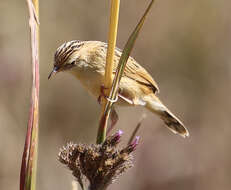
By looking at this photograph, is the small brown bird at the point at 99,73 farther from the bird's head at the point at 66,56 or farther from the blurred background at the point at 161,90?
the blurred background at the point at 161,90

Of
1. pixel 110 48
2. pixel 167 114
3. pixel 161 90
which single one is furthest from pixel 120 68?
pixel 161 90

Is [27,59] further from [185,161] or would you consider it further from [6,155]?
[185,161]

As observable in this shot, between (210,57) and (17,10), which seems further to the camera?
(210,57)

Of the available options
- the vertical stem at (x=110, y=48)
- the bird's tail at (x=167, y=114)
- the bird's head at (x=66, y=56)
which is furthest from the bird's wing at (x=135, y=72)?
the vertical stem at (x=110, y=48)

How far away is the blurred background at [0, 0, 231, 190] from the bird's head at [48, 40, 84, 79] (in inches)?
93.0

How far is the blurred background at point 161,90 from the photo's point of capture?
6.73m

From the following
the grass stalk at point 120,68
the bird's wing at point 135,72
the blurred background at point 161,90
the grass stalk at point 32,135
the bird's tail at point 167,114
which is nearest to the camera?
the grass stalk at point 32,135

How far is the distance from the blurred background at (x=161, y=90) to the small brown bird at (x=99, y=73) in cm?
204

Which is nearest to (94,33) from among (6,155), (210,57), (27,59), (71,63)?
(27,59)

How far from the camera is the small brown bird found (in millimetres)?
4078

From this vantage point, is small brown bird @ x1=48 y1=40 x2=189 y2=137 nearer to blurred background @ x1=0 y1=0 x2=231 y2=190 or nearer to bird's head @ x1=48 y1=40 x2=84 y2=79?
bird's head @ x1=48 y1=40 x2=84 y2=79

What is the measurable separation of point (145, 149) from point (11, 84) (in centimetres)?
227

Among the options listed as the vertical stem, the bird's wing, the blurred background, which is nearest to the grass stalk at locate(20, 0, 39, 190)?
the vertical stem

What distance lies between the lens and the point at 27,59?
6.67 metres
